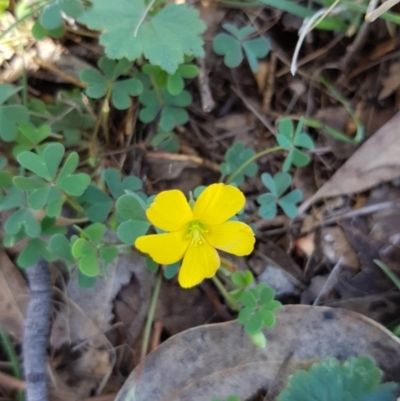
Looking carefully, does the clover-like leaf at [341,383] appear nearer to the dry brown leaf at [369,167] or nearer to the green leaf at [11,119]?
the dry brown leaf at [369,167]

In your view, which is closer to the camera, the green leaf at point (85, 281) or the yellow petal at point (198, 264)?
the yellow petal at point (198, 264)

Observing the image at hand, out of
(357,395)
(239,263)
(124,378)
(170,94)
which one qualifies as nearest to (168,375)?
(124,378)

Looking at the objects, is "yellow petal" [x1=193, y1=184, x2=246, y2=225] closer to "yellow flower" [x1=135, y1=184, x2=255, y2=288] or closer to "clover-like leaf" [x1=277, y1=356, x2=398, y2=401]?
"yellow flower" [x1=135, y1=184, x2=255, y2=288]

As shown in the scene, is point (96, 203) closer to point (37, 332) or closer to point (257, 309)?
point (37, 332)

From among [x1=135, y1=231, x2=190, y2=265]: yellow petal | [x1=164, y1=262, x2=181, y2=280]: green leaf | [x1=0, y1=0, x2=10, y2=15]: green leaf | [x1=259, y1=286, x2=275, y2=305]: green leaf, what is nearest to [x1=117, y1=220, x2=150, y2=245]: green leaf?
[x1=135, y1=231, x2=190, y2=265]: yellow petal

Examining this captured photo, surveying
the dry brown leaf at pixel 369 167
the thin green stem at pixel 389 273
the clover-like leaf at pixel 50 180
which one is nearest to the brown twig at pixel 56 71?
the clover-like leaf at pixel 50 180

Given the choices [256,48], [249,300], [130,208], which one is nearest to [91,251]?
[130,208]
